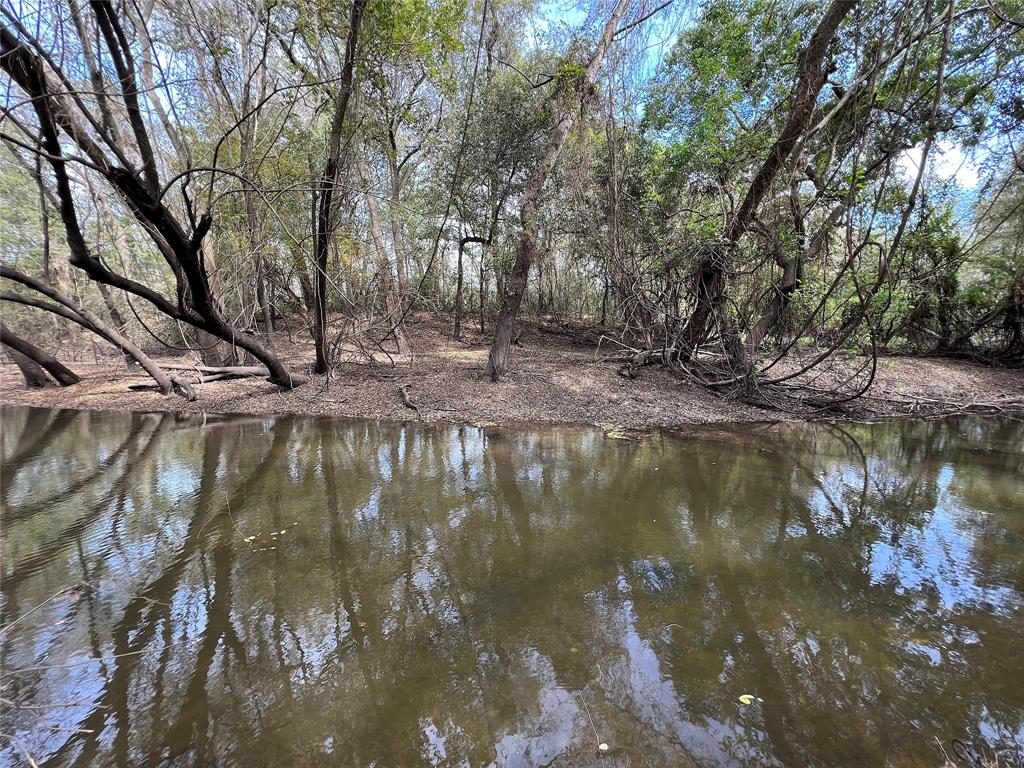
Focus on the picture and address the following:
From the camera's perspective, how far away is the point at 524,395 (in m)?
8.06

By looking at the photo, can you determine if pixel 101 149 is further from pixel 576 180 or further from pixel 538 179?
pixel 576 180

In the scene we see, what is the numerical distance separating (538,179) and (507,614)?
761 cm

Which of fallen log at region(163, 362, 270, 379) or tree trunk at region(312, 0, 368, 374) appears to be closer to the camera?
tree trunk at region(312, 0, 368, 374)

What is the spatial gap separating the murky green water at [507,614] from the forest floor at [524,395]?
7.78 ft

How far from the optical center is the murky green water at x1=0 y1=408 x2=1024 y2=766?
1893 mm

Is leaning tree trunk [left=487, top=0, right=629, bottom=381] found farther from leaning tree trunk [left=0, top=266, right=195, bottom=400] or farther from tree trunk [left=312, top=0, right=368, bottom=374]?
leaning tree trunk [left=0, top=266, right=195, bottom=400]

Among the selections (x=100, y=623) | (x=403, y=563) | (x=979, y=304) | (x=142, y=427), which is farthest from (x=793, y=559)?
(x=979, y=304)

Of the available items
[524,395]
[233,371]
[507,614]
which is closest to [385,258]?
[233,371]

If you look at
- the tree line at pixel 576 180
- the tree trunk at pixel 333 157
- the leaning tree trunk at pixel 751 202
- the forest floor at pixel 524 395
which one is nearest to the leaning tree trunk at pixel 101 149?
the tree line at pixel 576 180

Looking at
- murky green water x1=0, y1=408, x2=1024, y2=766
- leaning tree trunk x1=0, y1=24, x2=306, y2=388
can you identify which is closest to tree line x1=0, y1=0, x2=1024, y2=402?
leaning tree trunk x1=0, y1=24, x2=306, y2=388

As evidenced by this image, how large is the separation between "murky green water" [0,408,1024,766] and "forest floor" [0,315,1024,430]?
2373 mm

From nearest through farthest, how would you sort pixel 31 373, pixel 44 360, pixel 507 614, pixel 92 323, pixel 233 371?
pixel 507 614 → pixel 92 323 → pixel 233 371 → pixel 44 360 → pixel 31 373

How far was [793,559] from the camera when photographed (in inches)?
128

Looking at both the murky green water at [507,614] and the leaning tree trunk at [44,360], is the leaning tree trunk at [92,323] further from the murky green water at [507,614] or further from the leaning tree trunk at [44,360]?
the murky green water at [507,614]
